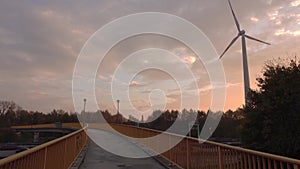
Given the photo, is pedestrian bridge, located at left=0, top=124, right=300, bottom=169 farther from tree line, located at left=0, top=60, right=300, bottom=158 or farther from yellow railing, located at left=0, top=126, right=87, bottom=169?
tree line, located at left=0, top=60, right=300, bottom=158

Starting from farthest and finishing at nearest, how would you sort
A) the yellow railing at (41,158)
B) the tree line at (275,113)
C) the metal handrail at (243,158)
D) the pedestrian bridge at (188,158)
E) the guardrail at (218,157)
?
the tree line at (275,113) → the guardrail at (218,157) → the pedestrian bridge at (188,158) → the metal handrail at (243,158) → the yellow railing at (41,158)

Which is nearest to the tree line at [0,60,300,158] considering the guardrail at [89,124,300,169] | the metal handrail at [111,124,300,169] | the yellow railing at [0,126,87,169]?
the guardrail at [89,124,300,169]

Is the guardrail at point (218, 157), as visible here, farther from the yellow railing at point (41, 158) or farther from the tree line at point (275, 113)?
the tree line at point (275, 113)

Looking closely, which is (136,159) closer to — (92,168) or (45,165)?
(92,168)

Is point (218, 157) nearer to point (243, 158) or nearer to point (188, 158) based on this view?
point (243, 158)

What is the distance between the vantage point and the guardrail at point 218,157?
4.17 metres

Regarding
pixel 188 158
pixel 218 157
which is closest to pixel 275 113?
pixel 188 158

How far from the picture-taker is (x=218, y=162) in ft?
20.5

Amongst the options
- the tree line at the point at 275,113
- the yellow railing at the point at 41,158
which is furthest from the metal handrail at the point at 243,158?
the tree line at the point at 275,113

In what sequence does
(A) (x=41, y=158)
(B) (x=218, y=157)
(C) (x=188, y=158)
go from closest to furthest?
(A) (x=41, y=158), (B) (x=218, y=157), (C) (x=188, y=158)

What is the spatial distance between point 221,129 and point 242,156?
3893 centimetres

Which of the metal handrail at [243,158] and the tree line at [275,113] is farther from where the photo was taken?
the tree line at [275,113]

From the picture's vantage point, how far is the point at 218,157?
625 centimetres

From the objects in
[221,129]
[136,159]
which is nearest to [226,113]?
[221,129]
